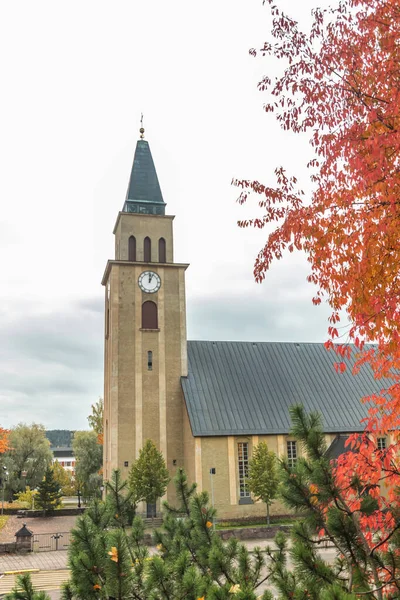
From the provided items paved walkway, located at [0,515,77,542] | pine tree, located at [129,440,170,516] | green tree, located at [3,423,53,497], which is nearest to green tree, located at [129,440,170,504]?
pine tree, located at [129,440,170,516]

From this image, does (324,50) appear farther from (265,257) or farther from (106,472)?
(106,472)

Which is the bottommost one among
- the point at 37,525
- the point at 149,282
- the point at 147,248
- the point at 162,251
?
the point at 37,525

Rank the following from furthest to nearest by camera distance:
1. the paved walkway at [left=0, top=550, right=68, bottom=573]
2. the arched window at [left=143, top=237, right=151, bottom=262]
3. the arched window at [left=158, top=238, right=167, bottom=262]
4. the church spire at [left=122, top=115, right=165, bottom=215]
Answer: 1. the church spire at [left=122, top=115, right=165, bottom=215]
2. the arched window at [left=158, top=238, right=167, bottom=262]
3. the arched window at [left=143, top=237, right=151, bottom=262]
4. the paved walkway at [left=0, top=550, right=68, bottom=573]

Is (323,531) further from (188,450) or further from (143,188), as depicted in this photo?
(143,188)

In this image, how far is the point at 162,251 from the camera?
3772cm

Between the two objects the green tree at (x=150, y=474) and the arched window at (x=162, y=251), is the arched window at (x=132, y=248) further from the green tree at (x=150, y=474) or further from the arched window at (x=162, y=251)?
the green tree at (x=150, y=474)

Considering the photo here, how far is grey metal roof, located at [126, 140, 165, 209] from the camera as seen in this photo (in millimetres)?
38781

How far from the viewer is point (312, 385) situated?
1506 inches

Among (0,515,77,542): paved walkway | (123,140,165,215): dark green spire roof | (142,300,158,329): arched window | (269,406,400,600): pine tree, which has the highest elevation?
(123,140,165,215): dark green spire roof

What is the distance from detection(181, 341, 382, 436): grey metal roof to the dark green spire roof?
34.4 feet

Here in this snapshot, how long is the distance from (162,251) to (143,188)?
5294 millimetres

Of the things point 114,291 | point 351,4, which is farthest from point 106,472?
point 351,4

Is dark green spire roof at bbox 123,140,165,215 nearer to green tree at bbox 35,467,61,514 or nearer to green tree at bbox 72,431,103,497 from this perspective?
green tree at bbox 35,467,61,514

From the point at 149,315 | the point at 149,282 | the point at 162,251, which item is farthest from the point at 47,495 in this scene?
the point at 162,251
